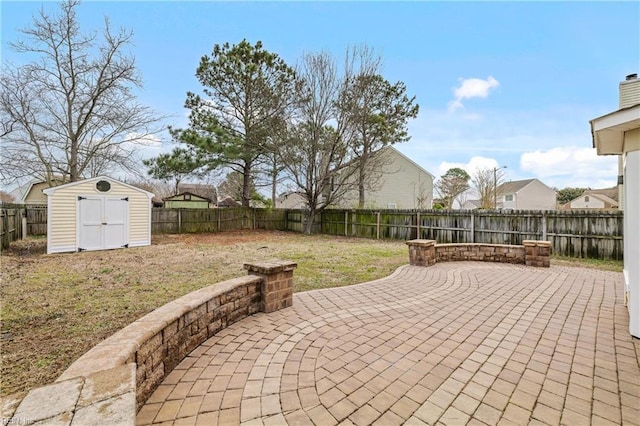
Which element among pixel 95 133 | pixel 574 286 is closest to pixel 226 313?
pixel 574 286

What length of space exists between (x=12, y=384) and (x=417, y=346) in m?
3.31

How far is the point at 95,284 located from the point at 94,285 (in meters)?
0.09

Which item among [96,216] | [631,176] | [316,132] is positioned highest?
[316,132]

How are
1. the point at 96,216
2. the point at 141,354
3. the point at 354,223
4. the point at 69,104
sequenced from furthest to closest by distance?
1. the point at 354,223
2. the point at 69,104
3. the point at 96,216
4. the point at 141,354

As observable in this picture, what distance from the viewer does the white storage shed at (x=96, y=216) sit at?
377 inches

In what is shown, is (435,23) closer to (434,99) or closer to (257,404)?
(434,99)

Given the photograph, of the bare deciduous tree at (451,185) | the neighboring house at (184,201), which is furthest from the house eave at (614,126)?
the bare deciduous tree at (451,185)

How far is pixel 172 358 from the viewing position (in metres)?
2.47

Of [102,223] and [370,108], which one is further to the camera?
[370,108]

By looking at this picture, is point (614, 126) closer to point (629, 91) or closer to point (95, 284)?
point (629, 91)

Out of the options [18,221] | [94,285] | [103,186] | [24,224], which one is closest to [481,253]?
[94,285]

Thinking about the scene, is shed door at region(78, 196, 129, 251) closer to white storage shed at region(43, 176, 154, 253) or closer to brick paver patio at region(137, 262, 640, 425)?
white storage shed at region(43, 176, 154, 253)

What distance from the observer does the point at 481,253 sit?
7.97 metres

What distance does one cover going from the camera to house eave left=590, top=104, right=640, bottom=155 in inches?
119
